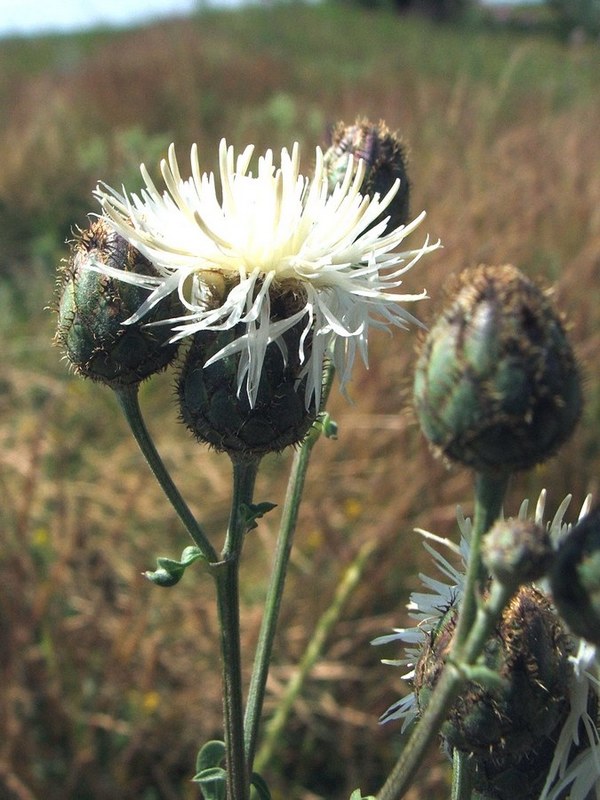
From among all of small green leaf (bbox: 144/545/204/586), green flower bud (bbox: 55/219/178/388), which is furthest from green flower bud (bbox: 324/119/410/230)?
small green leaf (bbox: 144/545/204/586)

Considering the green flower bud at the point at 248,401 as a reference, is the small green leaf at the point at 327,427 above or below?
below

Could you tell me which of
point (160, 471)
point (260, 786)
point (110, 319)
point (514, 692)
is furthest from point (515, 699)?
point (110, 319)

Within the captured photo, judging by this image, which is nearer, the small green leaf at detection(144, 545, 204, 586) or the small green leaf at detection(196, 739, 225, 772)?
the small green leaf at detection(144, 545, 204, 586)

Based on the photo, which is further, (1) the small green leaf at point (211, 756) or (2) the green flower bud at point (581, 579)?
(1) the small green leaf at point (211, 756)

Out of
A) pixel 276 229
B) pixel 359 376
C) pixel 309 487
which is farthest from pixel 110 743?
pixel 276 229

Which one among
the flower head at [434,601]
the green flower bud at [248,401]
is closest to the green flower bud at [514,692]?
the flower head at [434,601]

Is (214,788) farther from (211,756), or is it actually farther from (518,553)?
(518,553)

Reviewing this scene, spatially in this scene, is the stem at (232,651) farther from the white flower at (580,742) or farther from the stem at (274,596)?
the white flower at (580,742)

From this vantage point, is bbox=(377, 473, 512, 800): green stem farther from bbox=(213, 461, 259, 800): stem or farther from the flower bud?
bbox=(213, 461, 259, 800): stem
